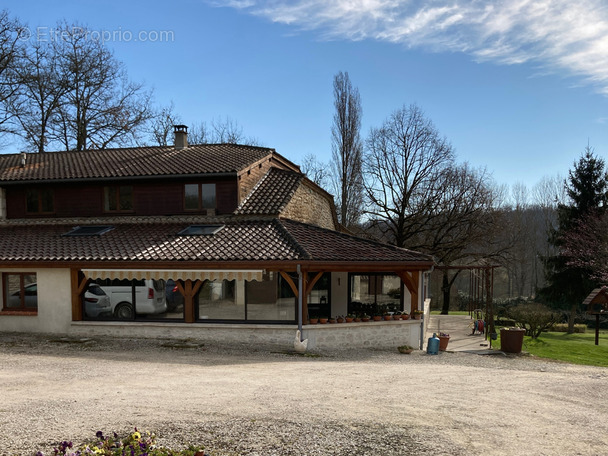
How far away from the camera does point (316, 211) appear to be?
25406 millimetres

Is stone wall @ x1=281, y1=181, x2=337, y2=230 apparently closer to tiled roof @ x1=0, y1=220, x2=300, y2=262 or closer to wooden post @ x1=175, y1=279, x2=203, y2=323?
tiled roof @ x1=0, y1=220, x2=300, y2=262

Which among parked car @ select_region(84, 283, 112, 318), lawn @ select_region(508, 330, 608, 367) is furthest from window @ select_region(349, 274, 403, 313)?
parked car @ select_region(84, 283, 112, 318)

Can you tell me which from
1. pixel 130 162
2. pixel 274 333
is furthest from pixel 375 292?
pixel 130 162

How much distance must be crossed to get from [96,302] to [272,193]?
29.3 ft

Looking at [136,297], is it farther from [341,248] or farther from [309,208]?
[309,208]

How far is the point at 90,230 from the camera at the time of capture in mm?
19484

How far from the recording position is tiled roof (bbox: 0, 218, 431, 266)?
1614cm

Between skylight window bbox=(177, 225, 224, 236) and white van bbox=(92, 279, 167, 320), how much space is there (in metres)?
2.30

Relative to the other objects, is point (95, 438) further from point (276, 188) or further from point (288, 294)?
point (276, 188)

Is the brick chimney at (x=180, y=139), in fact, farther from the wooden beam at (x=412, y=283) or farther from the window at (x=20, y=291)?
the wooden beam at (x=412, y=283)

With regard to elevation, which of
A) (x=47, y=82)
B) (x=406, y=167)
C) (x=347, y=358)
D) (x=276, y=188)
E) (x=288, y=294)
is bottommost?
(x=347, y=358)

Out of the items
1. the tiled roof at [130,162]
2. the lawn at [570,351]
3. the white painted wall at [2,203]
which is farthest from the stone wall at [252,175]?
the lawn at [570,351]

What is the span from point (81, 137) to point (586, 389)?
A: 36799mm

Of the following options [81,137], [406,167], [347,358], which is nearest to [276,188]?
[347,358]
